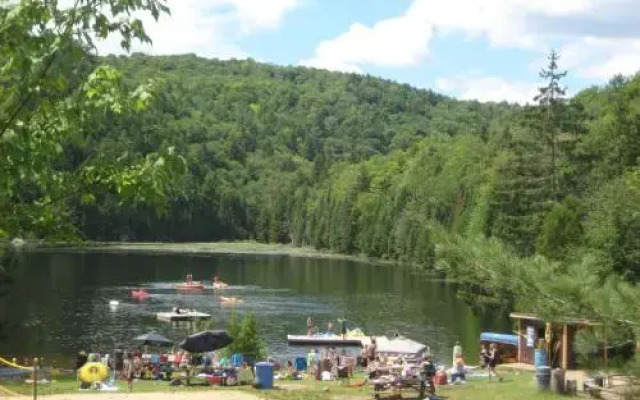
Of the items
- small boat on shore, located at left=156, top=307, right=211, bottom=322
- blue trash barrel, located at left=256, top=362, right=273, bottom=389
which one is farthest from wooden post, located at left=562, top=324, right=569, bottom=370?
small boat on shore, located at left=156, top=307, right=211, bottom=322

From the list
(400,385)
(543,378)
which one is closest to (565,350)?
(543,378)

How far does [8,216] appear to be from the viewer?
7.61 m

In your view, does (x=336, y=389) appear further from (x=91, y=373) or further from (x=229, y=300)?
(x=229, y=300)

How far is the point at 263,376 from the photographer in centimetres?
2592

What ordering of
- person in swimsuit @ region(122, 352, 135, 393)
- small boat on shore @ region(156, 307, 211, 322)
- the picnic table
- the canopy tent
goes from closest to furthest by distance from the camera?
the picnic table → person in swimsuit @ region(122, 352, 135, 393) → the canopy tent → small boat on shore @ region(156, 307, 211, 322)

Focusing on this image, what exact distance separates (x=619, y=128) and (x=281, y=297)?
92.5 ft

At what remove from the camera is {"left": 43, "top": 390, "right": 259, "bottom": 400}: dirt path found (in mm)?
21969

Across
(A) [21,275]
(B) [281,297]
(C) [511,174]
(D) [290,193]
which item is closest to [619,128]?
(C) [511,174]

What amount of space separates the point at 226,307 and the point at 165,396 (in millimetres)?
41997

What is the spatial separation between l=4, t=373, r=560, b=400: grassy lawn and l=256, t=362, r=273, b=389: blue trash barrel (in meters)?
0.32

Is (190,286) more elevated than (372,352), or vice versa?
(190,286)

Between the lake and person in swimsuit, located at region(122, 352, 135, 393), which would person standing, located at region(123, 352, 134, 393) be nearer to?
person in swimsuit, located at region(122, 352, 135, 393)

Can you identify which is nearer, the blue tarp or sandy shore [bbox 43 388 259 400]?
sandy shore [bbox 43 388 259 400]

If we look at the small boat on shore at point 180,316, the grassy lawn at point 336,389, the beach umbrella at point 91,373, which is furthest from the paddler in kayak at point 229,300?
the beach umbrella at point 91,373
